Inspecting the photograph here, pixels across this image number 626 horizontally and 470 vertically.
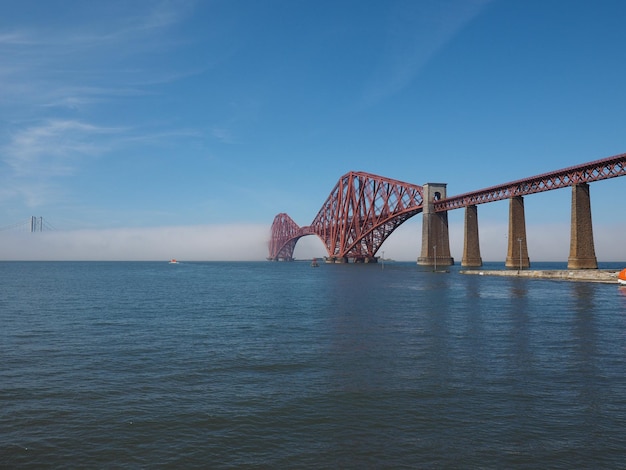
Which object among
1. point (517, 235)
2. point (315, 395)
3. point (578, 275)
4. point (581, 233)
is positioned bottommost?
point (315, 395)

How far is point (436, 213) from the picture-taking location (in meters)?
126

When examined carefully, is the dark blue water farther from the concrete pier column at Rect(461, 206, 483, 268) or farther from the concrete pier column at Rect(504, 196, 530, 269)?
the concrete pier column at Rect(461, 206, 483, 268)

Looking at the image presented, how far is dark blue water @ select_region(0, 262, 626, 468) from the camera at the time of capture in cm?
957

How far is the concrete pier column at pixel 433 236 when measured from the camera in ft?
408

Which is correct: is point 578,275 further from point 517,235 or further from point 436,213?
point 436,213

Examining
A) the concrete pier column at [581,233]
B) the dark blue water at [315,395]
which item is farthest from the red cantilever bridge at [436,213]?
the dark blue water at [315,395]

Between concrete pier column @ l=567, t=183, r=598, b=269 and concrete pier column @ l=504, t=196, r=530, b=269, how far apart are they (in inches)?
586

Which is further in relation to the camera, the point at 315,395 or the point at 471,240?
the point at 471,240

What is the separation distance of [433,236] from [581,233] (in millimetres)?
57318

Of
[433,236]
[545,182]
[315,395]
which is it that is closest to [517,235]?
[545,182]

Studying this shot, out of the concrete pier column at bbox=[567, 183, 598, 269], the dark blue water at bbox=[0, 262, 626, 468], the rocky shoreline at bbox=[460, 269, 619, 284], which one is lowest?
the dark blue water at bbox=[0, 262, 626, 468]

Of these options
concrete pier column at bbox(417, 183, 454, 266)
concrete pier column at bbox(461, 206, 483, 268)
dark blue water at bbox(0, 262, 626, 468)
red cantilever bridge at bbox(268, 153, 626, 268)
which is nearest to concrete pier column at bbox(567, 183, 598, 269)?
red cantilever bridge at bbox(268, 153, 626, 268)

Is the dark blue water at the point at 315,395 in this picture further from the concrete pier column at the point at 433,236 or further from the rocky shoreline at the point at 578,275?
the concrete pier column at the point at 433,236

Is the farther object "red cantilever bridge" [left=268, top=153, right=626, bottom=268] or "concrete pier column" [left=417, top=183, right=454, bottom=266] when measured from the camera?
"concrete pier column" [left=417, top=183, right=454, bottom=266]
